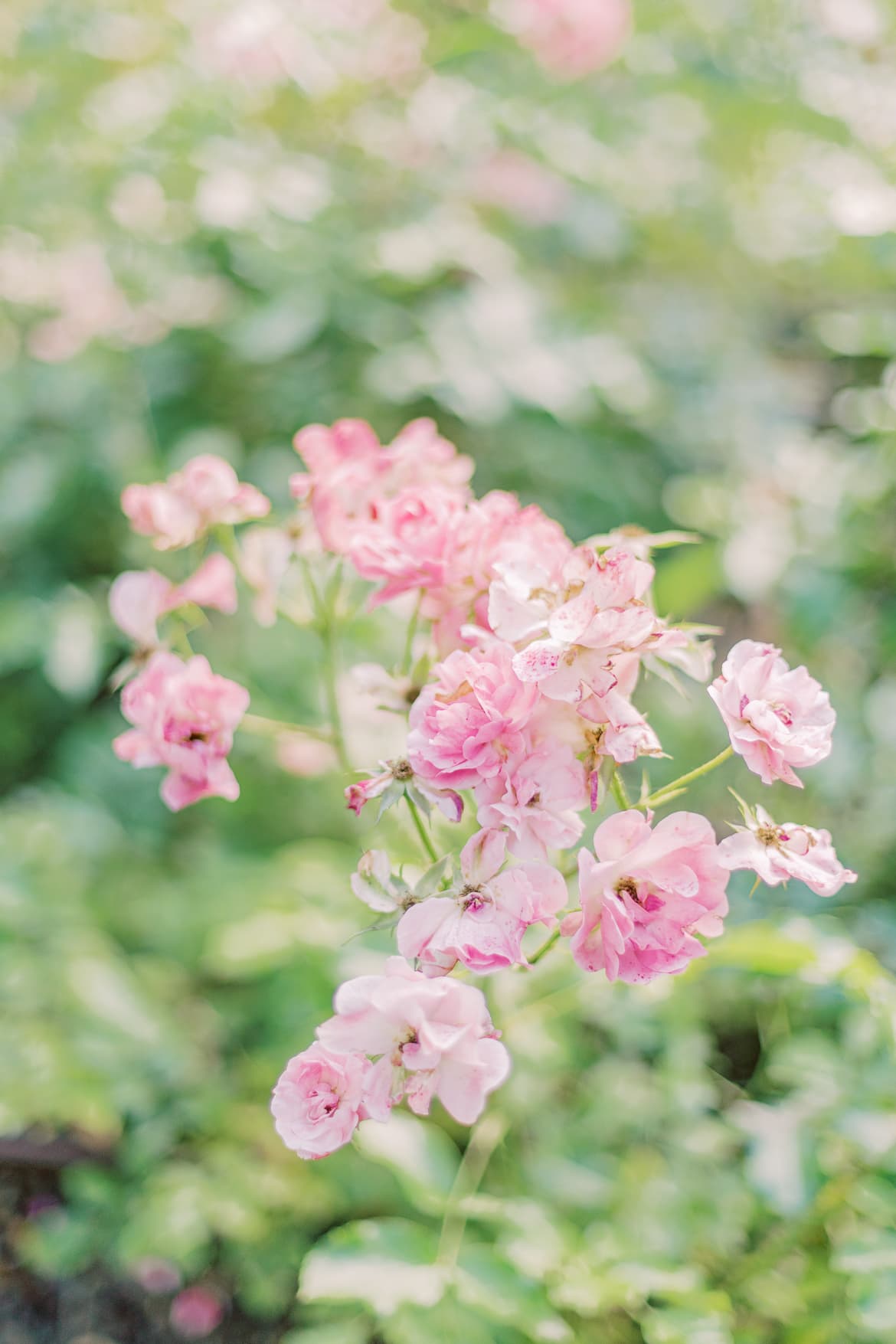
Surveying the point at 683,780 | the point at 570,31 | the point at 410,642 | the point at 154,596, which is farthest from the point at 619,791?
the point at 570,31

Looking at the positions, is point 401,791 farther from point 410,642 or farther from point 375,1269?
point 375,1269

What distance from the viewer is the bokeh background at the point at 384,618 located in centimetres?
102

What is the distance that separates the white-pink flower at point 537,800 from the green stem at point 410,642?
168mm

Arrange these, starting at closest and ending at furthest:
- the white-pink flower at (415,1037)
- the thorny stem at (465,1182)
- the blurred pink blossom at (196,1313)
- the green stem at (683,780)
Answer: the white-pink flower at (415,1037), the green stem at (683,780), the thorny stem at (465,1182), the blurred pink blossom at (196,1313)

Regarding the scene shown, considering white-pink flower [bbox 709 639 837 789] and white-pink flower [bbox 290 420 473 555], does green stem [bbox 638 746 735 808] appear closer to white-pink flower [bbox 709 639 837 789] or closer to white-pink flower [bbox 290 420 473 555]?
A: white-pink flower [bbox 709 639 837 789]

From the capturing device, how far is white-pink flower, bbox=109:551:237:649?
854mm

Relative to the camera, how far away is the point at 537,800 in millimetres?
633

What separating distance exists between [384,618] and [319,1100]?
750mm

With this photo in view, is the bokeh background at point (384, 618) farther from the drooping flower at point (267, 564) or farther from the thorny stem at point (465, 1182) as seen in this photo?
the drooping flower at point (267, 564)

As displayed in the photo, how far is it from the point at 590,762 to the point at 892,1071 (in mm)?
584

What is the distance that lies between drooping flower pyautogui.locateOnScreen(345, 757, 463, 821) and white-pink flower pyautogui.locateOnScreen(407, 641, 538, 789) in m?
0.02

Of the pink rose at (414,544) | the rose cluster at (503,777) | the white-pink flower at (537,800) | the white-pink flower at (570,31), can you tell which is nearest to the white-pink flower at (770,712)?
the rose cluster at (503,777)

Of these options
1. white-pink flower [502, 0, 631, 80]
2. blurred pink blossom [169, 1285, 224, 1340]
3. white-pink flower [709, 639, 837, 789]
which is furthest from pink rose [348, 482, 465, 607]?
white-pink flower [502, 0, 631, 80]

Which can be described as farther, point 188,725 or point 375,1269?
point 375,1269
